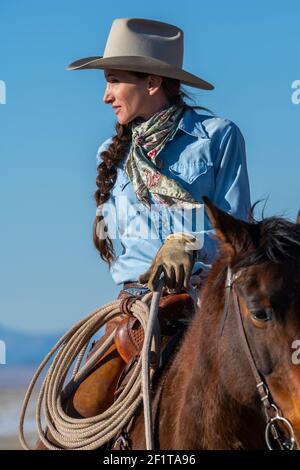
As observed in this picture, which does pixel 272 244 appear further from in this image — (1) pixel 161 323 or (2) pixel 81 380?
(2) pixel 81 380

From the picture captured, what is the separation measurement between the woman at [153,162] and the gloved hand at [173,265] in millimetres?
203

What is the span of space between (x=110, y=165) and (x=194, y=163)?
59 cm

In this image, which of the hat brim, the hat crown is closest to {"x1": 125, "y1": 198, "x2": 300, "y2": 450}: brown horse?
the hat brim

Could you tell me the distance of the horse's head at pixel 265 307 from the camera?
14.7ft

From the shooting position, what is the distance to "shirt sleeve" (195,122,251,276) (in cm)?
570

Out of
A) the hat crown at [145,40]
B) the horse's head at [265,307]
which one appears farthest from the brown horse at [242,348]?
the hat crown at [145,40]

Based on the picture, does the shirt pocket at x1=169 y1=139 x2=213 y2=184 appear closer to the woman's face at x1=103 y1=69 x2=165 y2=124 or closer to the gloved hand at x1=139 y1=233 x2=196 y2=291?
the woman's face at x1=103 y1=69 x2=165 y2=124

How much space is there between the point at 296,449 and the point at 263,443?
0.26 metres

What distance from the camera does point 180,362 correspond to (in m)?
5.23

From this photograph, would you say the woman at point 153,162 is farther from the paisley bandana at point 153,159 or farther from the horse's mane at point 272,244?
the horse's mane at point 272,244

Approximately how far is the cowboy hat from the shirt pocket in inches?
18.0
